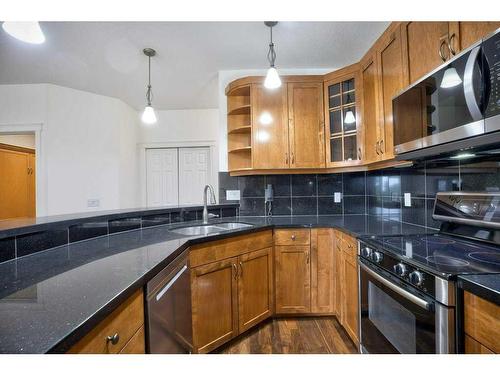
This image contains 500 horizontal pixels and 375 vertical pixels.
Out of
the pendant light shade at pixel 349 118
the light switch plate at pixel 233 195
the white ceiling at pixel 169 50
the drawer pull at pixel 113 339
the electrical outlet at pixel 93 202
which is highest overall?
the white ceiling at pixel 169 50

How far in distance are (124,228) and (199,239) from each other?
581 mm

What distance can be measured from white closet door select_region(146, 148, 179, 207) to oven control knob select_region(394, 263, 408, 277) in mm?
3413

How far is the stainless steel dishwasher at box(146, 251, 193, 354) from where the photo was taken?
0.98 meters

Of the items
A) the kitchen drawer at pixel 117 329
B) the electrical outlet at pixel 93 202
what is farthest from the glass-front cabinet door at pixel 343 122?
the electrical outlet at pixel 93 202

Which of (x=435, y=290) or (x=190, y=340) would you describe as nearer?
(x=435, y=290)

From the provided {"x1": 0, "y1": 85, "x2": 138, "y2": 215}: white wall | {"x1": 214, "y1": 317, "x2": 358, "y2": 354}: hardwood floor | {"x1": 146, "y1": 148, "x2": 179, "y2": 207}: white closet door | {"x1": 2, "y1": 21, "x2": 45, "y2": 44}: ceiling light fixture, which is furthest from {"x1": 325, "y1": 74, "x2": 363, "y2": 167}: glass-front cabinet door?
{"x1": 0, "y1": 85, "x2": 138, "y2": 215}: white wall

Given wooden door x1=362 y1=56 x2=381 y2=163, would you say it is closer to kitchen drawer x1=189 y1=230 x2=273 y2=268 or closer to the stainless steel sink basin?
kitchen drawer x1=189 y1=230 x2=273 y2=268

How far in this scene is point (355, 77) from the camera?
220 cm

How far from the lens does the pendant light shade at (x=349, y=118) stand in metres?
2.23

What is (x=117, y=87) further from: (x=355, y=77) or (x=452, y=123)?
(x=452, y=123)

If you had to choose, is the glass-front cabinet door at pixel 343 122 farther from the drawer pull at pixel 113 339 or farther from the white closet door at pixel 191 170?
the white closet door at pixel 191 170

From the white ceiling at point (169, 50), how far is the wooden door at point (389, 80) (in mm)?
342

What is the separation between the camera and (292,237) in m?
2.06
